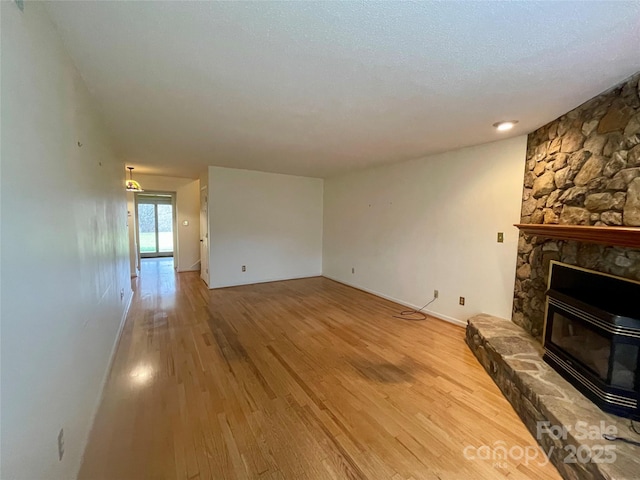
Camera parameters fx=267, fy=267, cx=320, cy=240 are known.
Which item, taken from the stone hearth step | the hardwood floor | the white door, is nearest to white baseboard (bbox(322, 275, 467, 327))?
the hardwood floor

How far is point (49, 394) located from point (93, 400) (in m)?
0.99

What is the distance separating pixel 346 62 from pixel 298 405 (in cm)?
241

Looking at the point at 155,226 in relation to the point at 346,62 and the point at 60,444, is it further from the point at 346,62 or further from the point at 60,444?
the point at 346,62

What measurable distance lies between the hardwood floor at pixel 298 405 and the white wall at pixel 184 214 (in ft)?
11.2

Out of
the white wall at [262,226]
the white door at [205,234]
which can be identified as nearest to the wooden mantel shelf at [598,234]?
the white wall at [262,226]

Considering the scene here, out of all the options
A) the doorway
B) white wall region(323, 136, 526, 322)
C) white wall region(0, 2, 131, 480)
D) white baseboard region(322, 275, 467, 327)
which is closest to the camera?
white wall region(0, 2, 131, 480)

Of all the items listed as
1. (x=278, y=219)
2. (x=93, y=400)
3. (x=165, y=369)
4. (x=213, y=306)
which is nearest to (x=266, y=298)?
(x=213, y=306)

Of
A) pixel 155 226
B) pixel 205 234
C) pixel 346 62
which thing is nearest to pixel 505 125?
pixel 346 62

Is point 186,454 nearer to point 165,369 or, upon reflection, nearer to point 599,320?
point 165,369

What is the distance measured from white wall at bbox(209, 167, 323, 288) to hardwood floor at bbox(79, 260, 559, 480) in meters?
1.93

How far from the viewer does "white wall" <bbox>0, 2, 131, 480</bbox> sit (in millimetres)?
917

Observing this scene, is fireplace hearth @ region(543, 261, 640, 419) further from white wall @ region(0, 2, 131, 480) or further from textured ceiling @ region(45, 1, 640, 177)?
white wall @ region(0, 2, 131, 480)

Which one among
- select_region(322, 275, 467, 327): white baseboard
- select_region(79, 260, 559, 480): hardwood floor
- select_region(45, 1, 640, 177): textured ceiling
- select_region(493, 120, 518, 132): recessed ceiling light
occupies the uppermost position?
select_region(493, 120, 518, 132): recessed ceiling light

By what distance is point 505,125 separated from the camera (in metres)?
2.66
